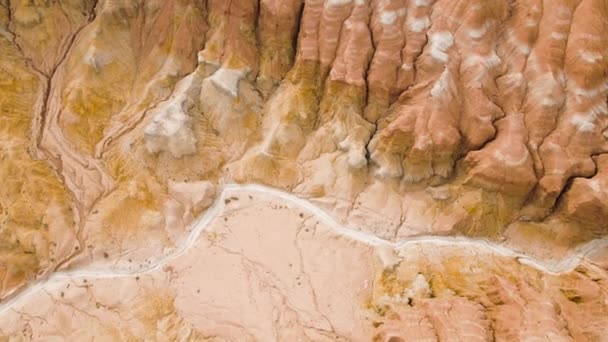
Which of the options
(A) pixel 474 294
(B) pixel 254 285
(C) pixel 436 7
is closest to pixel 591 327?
(A) pixel 474 294

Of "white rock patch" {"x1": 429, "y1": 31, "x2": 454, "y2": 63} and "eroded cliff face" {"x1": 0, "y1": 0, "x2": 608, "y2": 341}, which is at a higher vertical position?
"white rock patch" {"x1": 429, "y1": 31, "x2": 454, "y2": 63}

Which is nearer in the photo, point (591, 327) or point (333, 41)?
point (591, 327)

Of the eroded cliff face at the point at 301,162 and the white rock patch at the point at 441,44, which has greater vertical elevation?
the white rock patch at the point at 441,44

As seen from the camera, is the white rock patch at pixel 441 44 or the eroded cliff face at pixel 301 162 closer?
the eroded cliff face at pixel 301 162

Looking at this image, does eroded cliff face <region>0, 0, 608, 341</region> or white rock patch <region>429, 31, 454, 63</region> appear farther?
white rock patch <region>429, 31, 454, 63</region>

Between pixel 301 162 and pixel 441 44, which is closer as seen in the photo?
pixel 441 44

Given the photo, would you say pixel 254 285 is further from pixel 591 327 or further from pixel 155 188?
pixel 591 327

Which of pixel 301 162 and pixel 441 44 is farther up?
pixel 441 44

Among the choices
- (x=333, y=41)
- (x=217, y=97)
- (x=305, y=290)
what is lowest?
(x=305, y=290)
